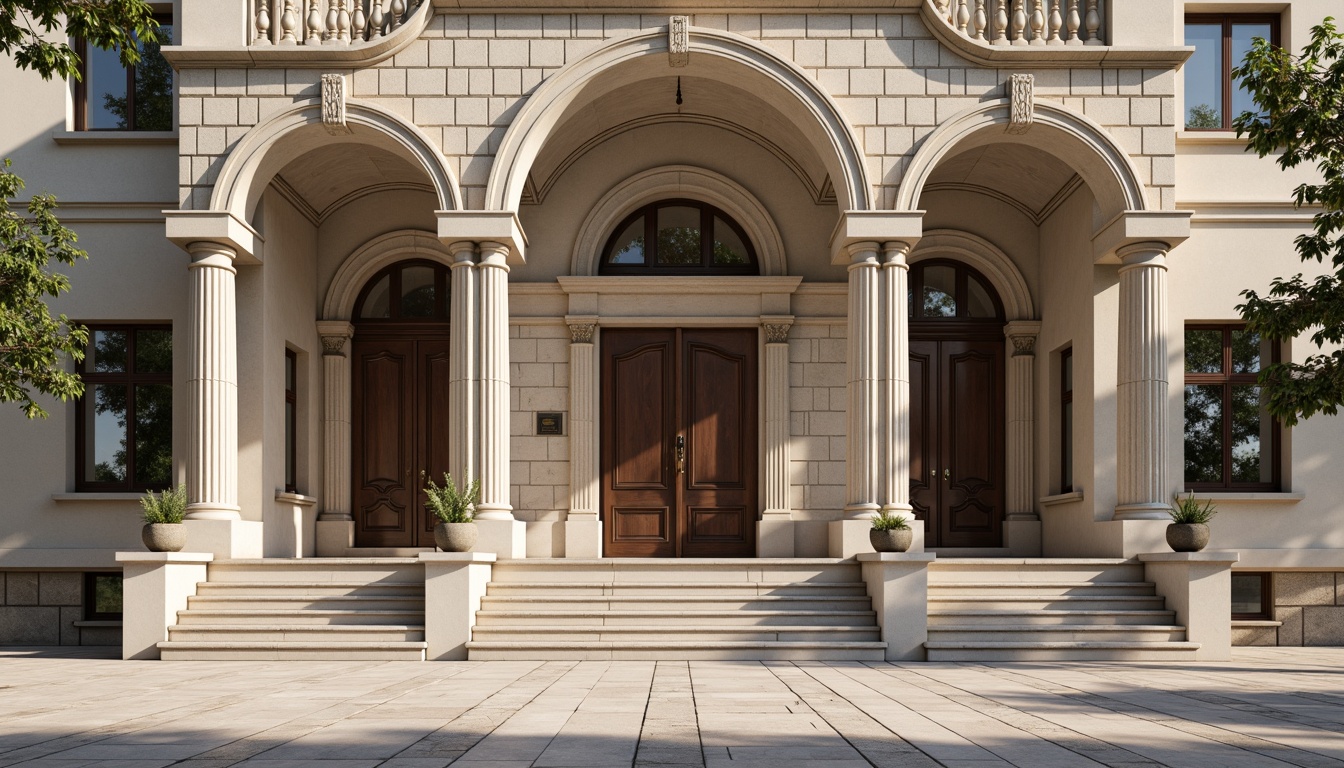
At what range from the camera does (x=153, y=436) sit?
1445 centimetres

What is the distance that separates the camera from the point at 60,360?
1419 cm

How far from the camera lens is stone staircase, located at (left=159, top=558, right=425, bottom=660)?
11.6 metres

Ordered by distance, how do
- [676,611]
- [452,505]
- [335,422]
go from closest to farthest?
1. [676,611]
2. [452,505]
3. [335,422]

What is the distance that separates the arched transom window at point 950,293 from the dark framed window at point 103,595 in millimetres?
10690

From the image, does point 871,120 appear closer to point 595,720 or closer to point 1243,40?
point 1243,40

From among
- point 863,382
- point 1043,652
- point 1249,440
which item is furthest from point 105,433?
point 1249,440

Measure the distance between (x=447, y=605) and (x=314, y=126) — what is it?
5465mm

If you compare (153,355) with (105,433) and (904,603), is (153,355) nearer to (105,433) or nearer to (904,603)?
(105,433)

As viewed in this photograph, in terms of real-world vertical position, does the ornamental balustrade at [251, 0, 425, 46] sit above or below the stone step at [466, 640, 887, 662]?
above

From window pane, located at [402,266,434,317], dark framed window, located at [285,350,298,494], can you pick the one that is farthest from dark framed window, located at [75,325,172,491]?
window pane, located at [402,266,434,317]

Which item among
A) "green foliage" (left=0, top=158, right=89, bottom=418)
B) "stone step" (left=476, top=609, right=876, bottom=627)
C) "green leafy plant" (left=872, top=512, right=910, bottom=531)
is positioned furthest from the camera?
"green leafy plant" (left=872, top=512, right=910, bottom=531)

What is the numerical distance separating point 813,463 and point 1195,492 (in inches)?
181

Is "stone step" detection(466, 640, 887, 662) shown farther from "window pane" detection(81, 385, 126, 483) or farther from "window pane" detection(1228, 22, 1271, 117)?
"window pane" detection(1228, 22, 1271, 117)

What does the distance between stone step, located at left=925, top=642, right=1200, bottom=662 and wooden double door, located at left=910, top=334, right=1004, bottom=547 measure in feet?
14.6
